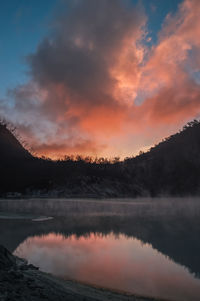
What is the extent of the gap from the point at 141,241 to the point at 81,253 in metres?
5.47

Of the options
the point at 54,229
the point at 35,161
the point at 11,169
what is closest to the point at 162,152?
the point at 35,161

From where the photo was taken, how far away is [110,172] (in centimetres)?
13388

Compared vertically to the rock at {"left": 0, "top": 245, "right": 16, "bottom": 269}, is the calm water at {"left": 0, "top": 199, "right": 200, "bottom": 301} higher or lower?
lower

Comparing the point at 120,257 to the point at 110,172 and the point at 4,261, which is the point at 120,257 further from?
the point at 110,172

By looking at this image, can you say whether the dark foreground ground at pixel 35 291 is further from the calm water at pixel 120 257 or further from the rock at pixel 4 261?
the calm water at pixel 120 257

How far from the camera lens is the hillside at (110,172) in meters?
115

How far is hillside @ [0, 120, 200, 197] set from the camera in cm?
11525

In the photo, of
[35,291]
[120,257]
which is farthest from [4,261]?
[120,257]

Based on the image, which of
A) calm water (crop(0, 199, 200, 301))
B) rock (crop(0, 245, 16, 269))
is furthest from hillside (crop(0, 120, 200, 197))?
rock (crop(0, 245, 16, 269))

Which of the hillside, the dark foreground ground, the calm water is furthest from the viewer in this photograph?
the hillside

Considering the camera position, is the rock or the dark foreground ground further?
the rock

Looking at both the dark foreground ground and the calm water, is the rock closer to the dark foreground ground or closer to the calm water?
the dark foreground ground

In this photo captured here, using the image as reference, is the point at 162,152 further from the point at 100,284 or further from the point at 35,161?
the point at 100,284

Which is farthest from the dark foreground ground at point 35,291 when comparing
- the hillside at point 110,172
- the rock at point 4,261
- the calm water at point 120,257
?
the hillside at point 110,172
